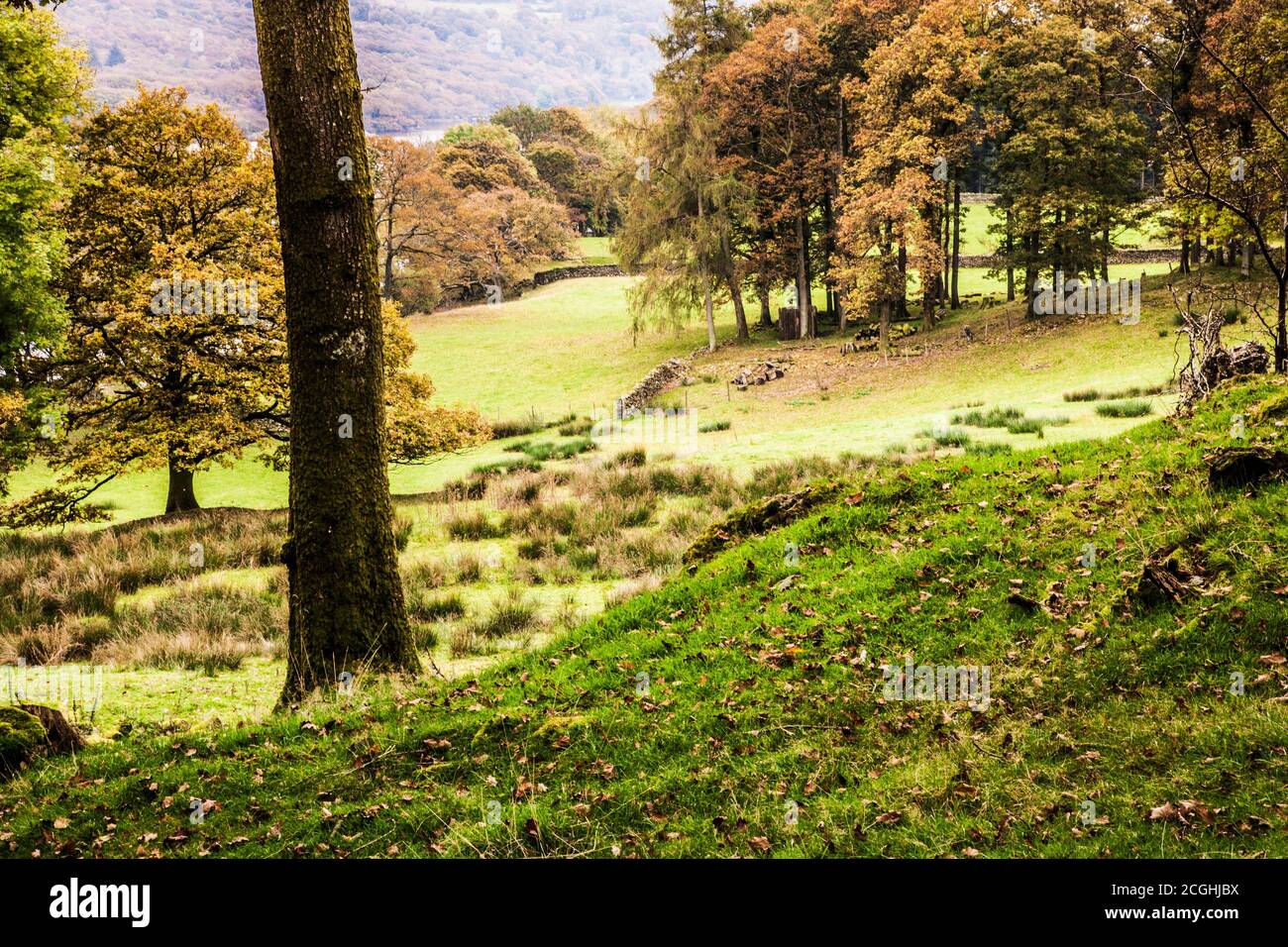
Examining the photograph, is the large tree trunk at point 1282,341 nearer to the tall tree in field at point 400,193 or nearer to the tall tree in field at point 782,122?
the tall tree in field at point 782,122

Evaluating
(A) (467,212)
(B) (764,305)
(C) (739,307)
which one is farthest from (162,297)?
(A) (467,212)

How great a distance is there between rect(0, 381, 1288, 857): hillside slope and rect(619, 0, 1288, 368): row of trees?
938 inches

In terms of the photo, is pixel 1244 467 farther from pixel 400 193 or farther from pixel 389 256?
pixel 400 193

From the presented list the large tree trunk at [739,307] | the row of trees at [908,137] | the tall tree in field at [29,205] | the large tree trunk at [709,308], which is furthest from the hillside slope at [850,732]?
the large tree trunk at [739,307]

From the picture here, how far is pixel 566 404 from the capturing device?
1564 inches

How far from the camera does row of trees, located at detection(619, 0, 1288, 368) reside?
32.8 metres

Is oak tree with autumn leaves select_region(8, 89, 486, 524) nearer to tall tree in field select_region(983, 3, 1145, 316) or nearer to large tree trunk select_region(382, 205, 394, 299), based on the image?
tall tree in field select_region(983, 3, 1145, 316)

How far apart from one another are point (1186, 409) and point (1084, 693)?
5.21 m

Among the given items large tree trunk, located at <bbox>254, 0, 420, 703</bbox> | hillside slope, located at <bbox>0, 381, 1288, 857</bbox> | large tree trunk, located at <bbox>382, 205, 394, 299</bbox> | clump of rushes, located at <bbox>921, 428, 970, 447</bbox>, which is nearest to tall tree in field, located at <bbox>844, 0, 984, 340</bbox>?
clump of rushes, located at <bbox>921, 428, 970, 447</bbox>

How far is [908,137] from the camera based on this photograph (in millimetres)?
34438

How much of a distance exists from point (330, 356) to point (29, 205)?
1340 centimetres

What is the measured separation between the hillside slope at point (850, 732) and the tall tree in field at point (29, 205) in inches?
518

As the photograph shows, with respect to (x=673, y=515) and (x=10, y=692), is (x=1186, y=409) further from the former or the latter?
(x=10, y=692)
